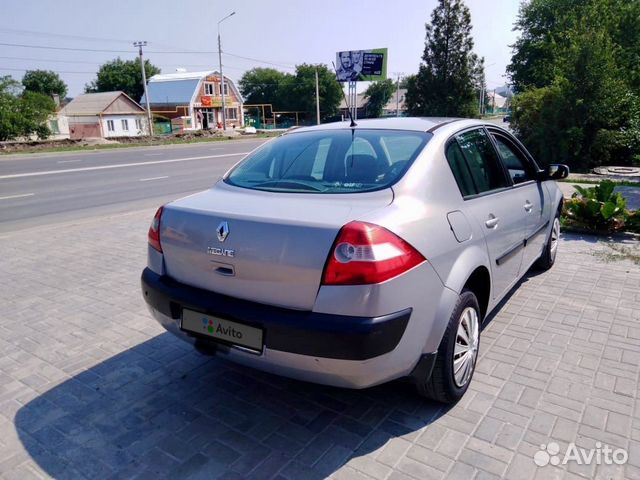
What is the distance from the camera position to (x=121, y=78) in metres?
78.9

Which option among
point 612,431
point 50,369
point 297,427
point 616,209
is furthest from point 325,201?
point 616,209

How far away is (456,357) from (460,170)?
1168 millimetres

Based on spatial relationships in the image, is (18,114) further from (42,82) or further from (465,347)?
A: (42,82)

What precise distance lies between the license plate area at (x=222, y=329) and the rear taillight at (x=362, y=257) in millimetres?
490

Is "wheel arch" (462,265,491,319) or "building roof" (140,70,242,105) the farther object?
"building roof" (140,70,242,105)

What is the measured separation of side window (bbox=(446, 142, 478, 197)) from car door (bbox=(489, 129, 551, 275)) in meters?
0.78

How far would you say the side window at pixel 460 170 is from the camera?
295cm

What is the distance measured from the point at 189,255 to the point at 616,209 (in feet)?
20.2

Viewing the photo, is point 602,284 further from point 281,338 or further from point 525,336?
point 281,338

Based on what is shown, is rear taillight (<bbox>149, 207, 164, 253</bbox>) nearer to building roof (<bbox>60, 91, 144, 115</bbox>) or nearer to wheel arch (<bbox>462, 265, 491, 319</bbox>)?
wheel arch (<bbox>462, 265, 491, 319</bbox>)

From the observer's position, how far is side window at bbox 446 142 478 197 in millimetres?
2951

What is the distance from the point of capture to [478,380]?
311 cm

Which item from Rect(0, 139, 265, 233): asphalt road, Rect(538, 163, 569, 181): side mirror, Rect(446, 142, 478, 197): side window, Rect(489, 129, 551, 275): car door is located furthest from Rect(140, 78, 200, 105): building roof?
Rect(446, 142, 478, 197): side window

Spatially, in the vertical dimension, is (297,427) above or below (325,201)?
below
